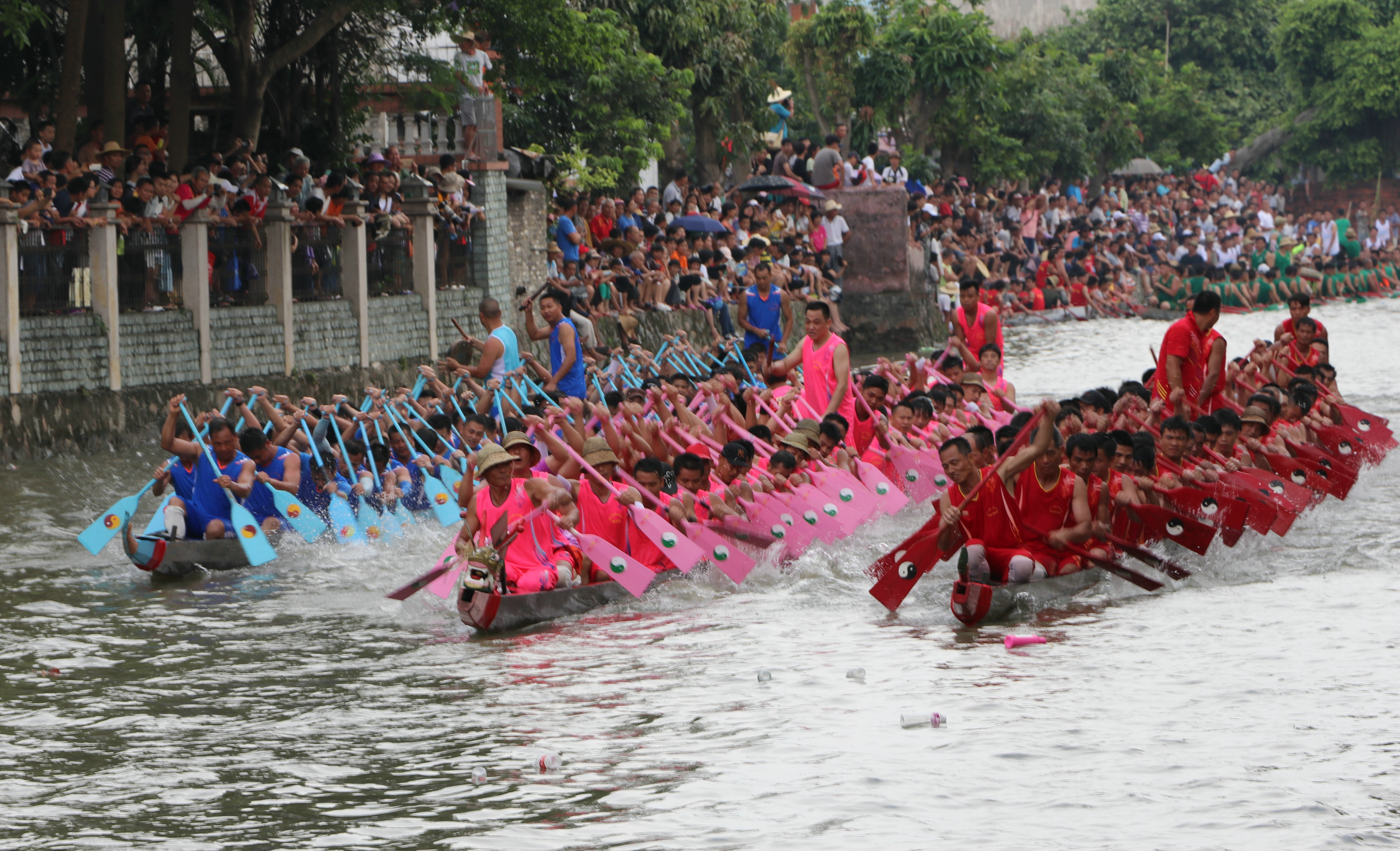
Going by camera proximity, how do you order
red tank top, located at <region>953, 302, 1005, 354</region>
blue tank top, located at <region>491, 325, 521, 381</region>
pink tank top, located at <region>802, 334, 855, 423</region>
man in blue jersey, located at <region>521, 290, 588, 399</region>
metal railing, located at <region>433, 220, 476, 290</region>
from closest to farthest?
1. pink tank top, located at <region>802, 334, 855, 423</region>
2. man in blue jersey, located at <region>521, 290, 588, 399</region>
3. blue tank top, located at <region>491, 325, 521, 381</region>
4. red tank top, located at <region>953, 302, 1005, 354</region>
5. metal railing, located at <region>433, 220, 476, 290</region>

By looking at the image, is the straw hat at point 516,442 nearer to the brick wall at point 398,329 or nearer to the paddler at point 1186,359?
the paddler at point 1186,359

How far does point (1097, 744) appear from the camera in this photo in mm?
6844

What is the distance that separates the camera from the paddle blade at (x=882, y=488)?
1173cm

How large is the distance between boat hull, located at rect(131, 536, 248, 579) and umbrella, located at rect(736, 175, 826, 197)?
16.1 meters

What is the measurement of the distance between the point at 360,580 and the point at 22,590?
78.8 inches

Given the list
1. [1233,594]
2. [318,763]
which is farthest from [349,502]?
[1233,594]

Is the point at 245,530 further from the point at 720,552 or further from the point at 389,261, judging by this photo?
the point at 389,261

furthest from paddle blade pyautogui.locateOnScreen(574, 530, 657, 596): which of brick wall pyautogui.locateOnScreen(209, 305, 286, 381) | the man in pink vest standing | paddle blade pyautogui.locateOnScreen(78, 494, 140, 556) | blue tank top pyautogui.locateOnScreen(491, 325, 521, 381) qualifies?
brick wall pyautogui.locateOnScreen(209, 305, 286, 381)

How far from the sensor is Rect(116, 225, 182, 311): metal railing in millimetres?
14883

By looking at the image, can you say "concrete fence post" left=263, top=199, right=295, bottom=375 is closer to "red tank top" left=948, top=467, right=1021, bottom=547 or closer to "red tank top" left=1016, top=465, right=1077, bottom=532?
"red tank top" left=948, top=467, right=1021, bottom=547

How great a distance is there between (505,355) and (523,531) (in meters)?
4.77

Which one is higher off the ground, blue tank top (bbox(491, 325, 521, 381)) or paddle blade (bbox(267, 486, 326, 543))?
blue tank top (bbox(491, 325, 521, 381))

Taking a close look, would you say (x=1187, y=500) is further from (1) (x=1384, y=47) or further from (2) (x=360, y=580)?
(1) (x=1384, y=47)

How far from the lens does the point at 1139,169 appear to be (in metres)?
42.3
